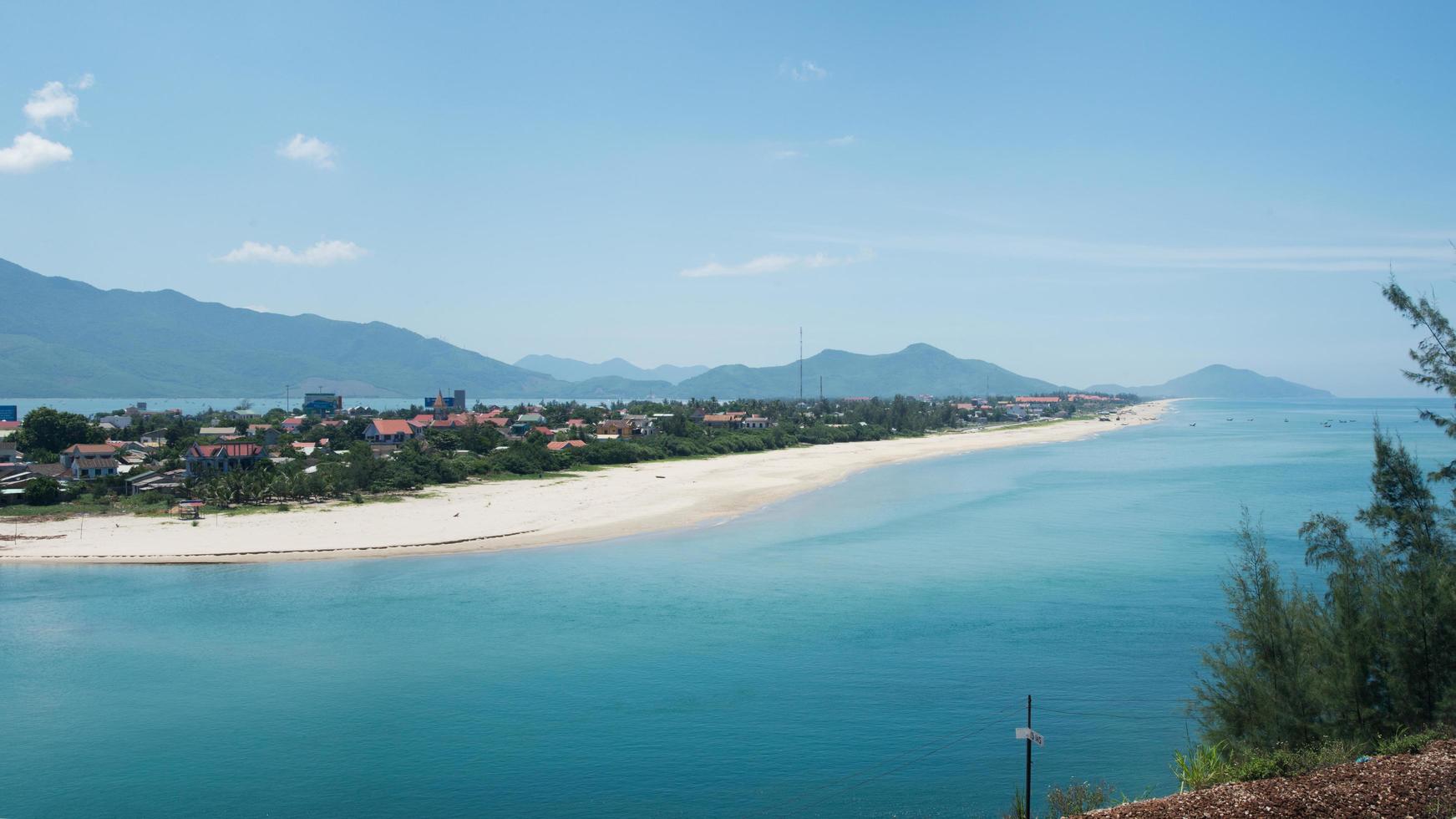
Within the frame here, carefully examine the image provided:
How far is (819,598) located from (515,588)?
8088 millimetres

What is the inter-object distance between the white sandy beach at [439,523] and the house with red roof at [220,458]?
8.28 m

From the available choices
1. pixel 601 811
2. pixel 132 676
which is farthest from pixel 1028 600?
pixel 132 676

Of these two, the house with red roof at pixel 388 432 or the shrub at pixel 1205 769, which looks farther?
the house with red roof at pixel 388 432

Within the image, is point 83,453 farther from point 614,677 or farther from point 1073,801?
point 1073,801

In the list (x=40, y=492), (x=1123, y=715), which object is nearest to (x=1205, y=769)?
(x=1123, y=715)

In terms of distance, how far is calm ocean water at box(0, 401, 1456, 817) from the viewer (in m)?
12.3

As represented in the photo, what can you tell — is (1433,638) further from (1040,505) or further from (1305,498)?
(1305,498)

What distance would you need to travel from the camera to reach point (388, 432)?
62688 millimetres

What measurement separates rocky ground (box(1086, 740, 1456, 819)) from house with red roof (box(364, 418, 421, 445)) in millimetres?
58290

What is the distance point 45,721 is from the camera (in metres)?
14.9

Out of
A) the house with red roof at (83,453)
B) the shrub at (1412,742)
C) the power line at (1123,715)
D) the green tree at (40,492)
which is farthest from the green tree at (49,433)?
the shrub at (1412,742)

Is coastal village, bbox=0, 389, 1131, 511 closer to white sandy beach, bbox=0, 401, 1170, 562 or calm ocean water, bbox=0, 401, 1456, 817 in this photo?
white sandy beach, bbox=0, 401, 1170, 562

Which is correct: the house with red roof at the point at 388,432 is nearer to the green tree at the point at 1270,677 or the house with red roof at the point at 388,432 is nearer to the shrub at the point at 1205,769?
the shrub at the point at 1205,769

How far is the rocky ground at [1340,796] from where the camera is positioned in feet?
24.5
